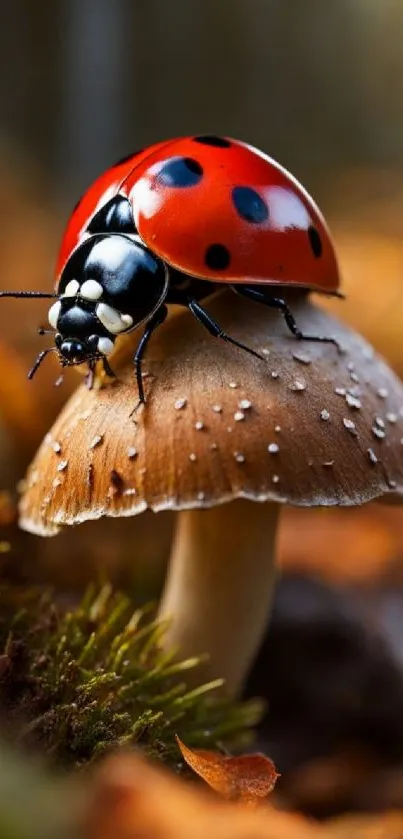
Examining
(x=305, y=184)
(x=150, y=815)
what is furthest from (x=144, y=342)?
(x=305, y=184)

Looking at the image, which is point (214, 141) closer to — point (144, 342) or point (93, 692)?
point (144, 342)

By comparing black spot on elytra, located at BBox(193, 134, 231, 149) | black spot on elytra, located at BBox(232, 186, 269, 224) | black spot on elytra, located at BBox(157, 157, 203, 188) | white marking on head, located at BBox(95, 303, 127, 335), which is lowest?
white marking on head, located at BBox(95, 303, 127, 335)

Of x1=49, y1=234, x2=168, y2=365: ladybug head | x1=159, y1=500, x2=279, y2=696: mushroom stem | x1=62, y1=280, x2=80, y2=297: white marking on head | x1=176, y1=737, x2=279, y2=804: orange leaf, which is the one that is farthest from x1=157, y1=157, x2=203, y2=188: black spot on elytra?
x1=176, y1=737, x2=279, y2=804: orange leaf

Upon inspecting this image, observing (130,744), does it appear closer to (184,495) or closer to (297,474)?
(184,495)

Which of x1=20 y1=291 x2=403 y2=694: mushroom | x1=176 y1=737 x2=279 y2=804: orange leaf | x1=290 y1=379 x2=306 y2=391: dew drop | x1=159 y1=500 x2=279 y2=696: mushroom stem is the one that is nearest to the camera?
x1=176 y1=737 x2=279 y2=804: orange leaf

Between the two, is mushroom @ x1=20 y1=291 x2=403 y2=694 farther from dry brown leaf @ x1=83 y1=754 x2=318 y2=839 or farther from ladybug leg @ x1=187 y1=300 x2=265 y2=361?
dry brown leaf @ x1=83 y1=754 x2=318 y2=839

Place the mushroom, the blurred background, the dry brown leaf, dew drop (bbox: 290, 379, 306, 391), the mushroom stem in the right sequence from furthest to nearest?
1. the blurred background
2. the mushroom stem
3. dew drop (bbox: 290, 379, 306, 391)
4. the mushroom
5. the dry brown leaf
